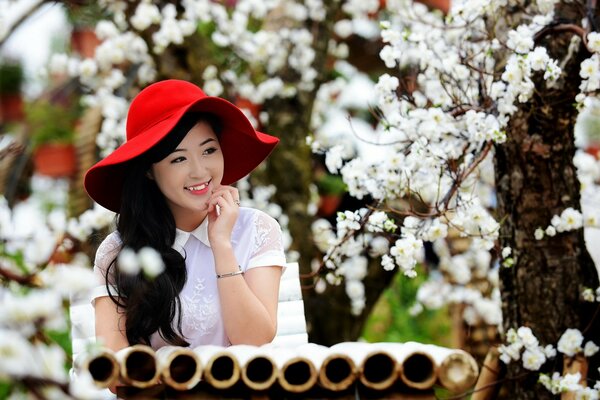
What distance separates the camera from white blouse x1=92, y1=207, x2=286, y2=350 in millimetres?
2486

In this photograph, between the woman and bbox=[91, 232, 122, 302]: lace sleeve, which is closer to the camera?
Result: the woman

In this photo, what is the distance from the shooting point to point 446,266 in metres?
5.43

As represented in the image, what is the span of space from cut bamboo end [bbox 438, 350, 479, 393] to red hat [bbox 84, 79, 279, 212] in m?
1.02

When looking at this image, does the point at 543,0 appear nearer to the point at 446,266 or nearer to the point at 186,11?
the point at 186,11

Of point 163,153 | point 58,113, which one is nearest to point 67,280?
point 163,153

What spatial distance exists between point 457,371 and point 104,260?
1.27 meters

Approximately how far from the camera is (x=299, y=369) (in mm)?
1767

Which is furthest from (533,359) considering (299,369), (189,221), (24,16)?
(24,16)

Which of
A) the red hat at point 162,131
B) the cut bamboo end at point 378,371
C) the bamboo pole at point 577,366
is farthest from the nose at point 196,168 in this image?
the bamboo pole at point 577,366

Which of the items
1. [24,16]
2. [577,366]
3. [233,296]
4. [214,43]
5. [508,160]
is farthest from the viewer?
[214,43]

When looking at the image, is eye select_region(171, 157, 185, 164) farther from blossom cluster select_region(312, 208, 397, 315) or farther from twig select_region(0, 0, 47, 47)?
twig select_region(0, 0, 47, 47)

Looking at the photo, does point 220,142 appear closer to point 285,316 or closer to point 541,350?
point 285,316

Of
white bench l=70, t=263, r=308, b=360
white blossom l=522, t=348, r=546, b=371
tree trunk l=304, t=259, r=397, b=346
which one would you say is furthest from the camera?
tree trunk l=304, t=259, r=397, b=346

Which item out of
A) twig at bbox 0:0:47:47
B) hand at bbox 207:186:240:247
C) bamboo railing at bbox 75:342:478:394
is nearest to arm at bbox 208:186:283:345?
hand at bbox 207:186:240:247
